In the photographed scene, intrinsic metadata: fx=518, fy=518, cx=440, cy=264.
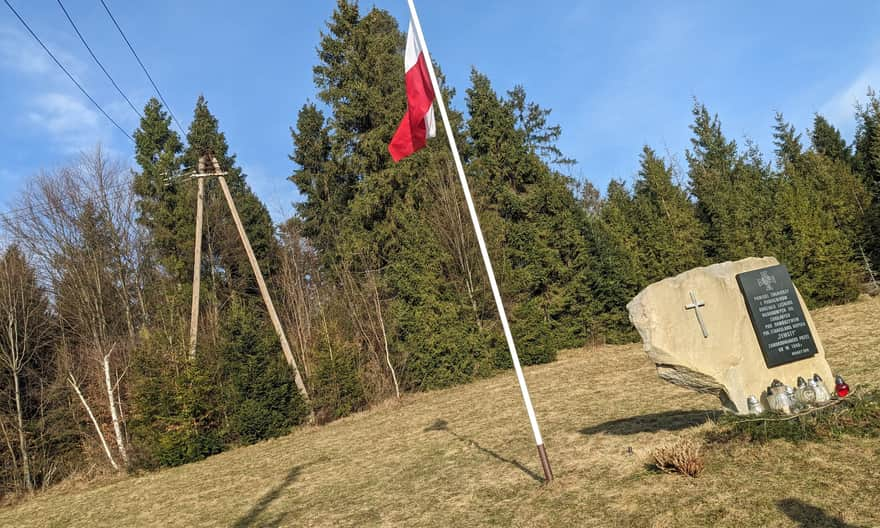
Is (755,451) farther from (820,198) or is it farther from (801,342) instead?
(820,198)

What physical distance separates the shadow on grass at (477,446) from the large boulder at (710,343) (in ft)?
7.42

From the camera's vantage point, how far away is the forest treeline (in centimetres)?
1697

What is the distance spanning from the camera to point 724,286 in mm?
6504

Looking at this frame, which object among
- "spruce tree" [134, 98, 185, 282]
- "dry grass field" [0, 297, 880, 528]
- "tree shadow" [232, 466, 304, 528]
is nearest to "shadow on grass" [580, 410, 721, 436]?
"dry grass field" [0, 297, 880, 528]

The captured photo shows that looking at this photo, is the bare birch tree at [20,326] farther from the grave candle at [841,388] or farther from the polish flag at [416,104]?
the grave candle at [841,388]

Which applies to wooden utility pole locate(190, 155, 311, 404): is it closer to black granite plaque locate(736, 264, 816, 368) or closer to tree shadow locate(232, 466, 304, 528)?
tree shadow locate(232, 466, 304, 528)

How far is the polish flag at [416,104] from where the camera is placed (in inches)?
260

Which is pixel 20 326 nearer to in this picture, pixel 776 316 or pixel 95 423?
pixel 95 423

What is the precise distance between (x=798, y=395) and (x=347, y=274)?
16744mm

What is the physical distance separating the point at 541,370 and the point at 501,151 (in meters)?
12.0

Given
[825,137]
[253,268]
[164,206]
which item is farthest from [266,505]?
[825,137]

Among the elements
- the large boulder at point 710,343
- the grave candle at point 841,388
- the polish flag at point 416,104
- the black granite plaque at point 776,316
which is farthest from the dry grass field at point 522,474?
the polish flag at point 416,104

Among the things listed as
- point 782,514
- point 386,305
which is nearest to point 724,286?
point 782,514

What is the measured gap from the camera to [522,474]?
710cm
